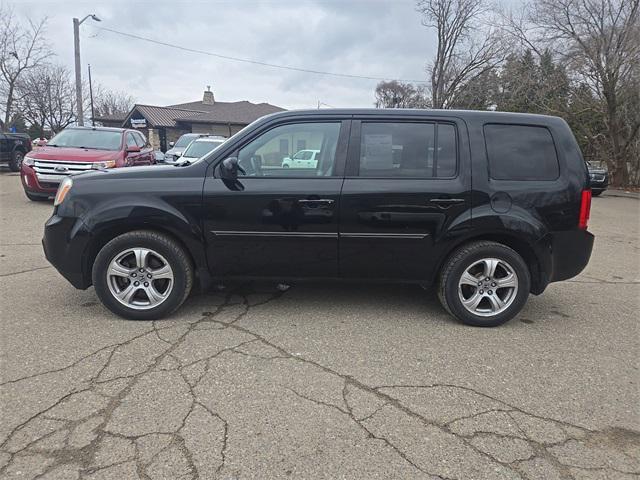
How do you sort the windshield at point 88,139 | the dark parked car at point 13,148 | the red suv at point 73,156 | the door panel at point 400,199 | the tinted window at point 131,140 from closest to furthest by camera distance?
the door panel at point 400,199
the red suv at point 73,156
the windshield at point 88,139
the tinted window at point 131,140
the dark parked car at point 13,148

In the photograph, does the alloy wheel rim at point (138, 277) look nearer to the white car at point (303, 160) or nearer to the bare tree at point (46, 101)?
the white car at point (303, 160)

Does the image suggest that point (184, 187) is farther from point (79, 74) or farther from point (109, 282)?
point (79, 74)

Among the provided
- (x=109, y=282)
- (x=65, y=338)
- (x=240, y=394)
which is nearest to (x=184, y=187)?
(x=109, y=282)

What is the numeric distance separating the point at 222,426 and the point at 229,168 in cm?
199

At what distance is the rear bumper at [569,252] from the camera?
3830mm

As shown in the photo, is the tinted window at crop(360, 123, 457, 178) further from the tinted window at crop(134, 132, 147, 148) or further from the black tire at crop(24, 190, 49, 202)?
the black tire at crop(24, 190, 49, 202)

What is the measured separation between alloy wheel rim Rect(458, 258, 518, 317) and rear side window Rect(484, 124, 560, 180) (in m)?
0.77

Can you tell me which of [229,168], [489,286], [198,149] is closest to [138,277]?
[229,168]

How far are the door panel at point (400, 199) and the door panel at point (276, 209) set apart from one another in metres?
0.12

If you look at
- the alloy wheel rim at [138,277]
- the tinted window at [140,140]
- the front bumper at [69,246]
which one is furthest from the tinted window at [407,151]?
the tinted window at [140,140]

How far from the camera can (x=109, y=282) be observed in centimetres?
377

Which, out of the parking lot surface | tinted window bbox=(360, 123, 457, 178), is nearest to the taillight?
the parking lot surface

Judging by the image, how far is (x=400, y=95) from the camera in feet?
163

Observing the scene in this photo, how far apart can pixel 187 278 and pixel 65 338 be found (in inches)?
40.2
